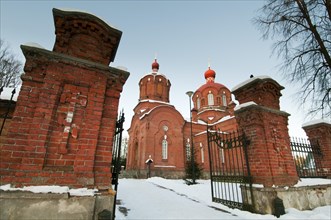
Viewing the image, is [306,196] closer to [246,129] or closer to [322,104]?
[246,129]

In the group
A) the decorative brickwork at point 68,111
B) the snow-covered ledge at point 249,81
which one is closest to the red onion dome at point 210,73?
the snow-covered ledge at point 249,81

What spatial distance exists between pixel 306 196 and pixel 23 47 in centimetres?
784

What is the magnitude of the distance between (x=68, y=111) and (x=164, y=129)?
1986 cm

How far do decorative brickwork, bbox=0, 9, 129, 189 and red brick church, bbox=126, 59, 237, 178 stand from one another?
57.1ft

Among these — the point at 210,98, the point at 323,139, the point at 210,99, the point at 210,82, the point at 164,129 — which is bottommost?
the point at 323,139

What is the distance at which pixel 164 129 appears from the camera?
2277 centimetres

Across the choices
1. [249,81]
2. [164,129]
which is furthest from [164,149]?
[249,81]

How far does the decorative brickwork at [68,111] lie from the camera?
8.77 feet

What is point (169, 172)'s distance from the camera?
804 inches

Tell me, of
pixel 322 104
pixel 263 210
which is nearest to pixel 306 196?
pixel 263 210

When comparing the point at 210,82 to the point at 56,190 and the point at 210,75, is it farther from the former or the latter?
the point at 56,190

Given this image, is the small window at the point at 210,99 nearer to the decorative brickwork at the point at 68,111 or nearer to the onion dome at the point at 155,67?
the onion dome at the point at 155,67

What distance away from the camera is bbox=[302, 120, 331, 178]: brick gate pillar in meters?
7.33

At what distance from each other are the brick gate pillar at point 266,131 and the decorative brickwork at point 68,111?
4.01 m
